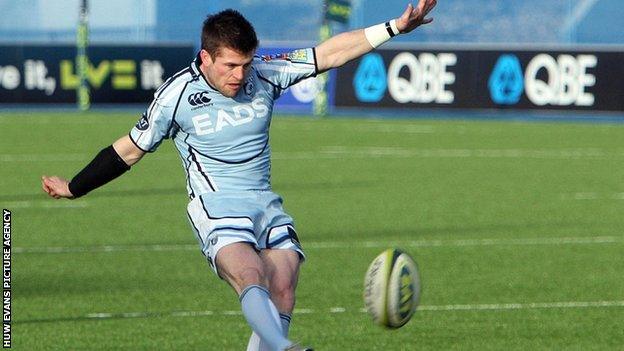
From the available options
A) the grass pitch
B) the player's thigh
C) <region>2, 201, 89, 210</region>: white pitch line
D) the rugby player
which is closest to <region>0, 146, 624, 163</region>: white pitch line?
the grass pitch

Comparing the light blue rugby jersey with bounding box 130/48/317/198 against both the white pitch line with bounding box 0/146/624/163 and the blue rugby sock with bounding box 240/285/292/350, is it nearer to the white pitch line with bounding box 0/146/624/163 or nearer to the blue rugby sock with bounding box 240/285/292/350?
the blue rugby sock with bounding box 240/285/292/350

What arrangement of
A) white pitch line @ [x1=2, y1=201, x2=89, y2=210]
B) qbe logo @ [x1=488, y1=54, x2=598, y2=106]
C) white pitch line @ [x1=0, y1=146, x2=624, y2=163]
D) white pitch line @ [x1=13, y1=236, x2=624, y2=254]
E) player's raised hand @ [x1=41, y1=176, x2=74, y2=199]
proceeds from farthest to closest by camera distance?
qbe logo @ [x1=488, y1=54, x2=598, y2=106]
white pitch line @ [x1=0, y1=146, x2=624, y2=163]
white pitch line @ [x1=2, y1=201, x2=89, y2=210]
white pitch line @ [x1=13, y1=236, x2=624, y2=254]
player's raised hand @ [x1=41, y1=176, x2=74, y2=199]

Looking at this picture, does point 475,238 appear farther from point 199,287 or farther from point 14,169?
point 14,169

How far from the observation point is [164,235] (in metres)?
15.5

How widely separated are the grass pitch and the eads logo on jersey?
201 centimetres

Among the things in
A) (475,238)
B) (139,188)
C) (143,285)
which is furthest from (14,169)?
(143,285)

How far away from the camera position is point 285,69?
836 cm

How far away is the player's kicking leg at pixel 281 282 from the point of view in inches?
313

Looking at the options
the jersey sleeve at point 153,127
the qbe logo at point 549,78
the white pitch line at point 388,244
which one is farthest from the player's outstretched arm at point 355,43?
the qbe logo at point 549,78

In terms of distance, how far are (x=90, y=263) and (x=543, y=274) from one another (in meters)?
3.71

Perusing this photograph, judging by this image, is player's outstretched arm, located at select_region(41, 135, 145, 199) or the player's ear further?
player's outstretched arm, located at select_region(41, 135, 145, 199)

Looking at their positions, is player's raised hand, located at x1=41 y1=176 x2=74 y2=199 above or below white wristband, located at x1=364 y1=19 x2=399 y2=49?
below

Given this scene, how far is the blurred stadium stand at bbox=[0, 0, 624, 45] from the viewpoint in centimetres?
4400

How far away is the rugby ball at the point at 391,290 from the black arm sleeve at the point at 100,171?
139cm
